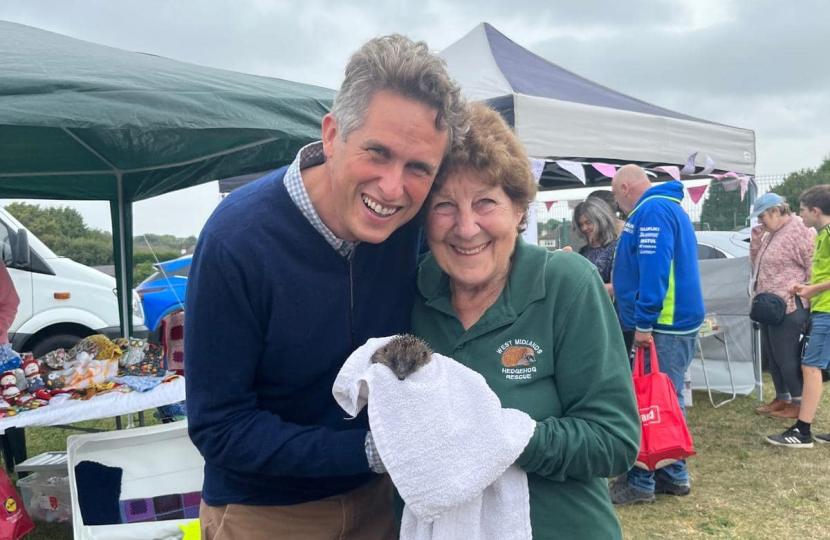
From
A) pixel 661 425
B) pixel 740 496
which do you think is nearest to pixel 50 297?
pixel 661 425

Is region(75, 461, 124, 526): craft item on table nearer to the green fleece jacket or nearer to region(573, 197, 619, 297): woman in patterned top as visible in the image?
the green fleece jacket

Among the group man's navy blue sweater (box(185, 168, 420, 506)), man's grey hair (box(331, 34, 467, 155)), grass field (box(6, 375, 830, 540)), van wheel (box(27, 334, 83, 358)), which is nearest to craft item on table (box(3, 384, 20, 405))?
grass field (box(6, 375, 830, 540))

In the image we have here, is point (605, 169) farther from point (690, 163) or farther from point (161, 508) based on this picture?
point (161, 508)

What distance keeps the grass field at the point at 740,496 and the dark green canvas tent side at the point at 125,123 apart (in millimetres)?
2410

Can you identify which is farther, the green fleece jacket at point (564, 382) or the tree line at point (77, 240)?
the tree line at point (77, 240)

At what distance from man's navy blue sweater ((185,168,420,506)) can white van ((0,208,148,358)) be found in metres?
6.48

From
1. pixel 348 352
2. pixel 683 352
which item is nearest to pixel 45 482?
pixel 348 352

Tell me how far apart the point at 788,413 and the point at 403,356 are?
6091 mm

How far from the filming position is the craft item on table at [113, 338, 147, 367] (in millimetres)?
3950

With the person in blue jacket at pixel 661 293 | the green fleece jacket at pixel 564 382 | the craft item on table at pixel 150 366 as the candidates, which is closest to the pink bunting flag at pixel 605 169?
the person in blue jacket at pixel 661 293

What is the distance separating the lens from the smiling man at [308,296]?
4.33ft

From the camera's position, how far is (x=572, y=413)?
1.34m

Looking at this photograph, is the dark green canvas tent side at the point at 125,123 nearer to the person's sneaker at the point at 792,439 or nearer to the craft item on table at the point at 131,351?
the craft item on table at the point at 131,351

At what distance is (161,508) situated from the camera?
3244 millimetres
